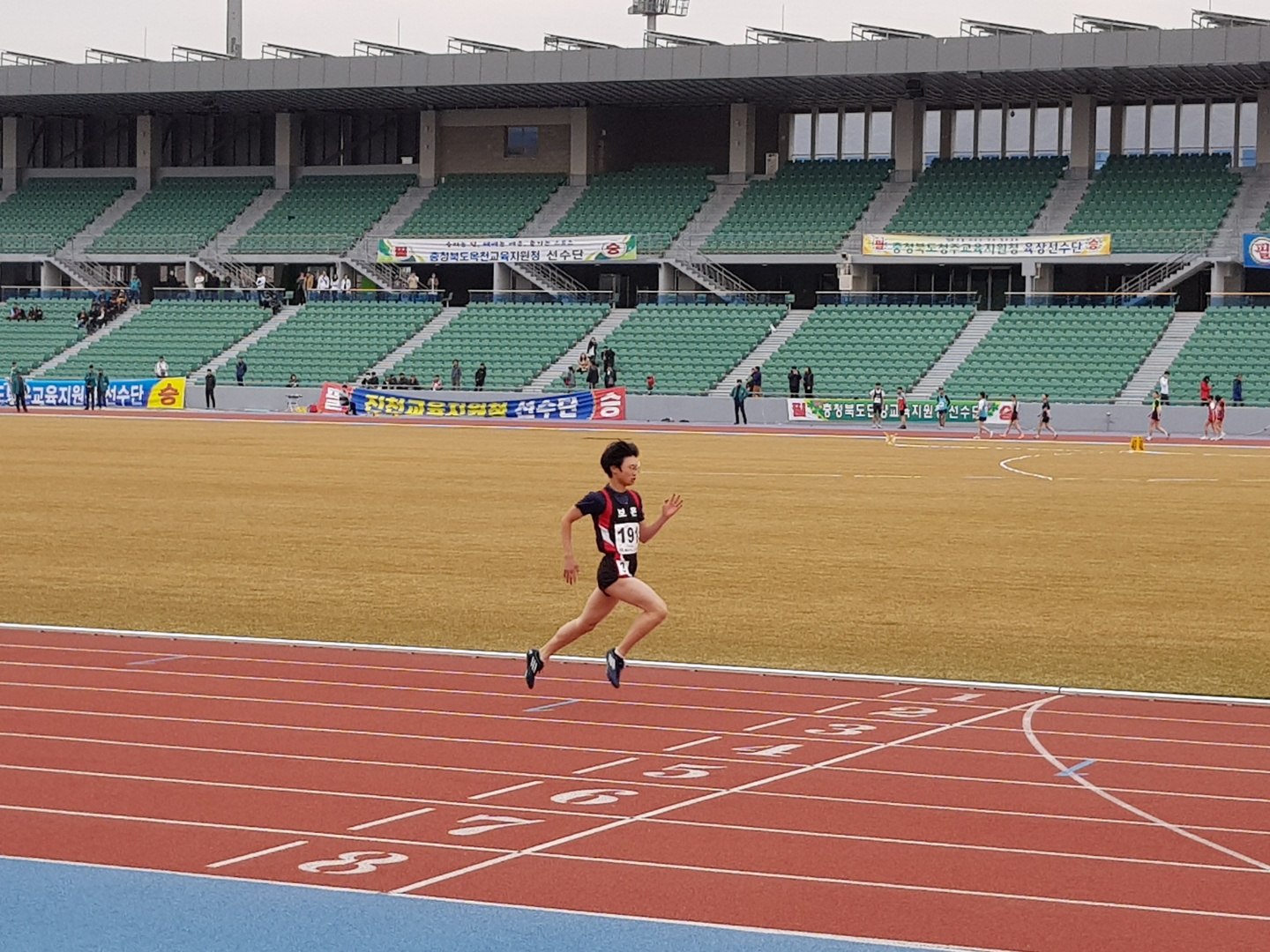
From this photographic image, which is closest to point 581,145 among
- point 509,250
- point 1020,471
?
point 509,250

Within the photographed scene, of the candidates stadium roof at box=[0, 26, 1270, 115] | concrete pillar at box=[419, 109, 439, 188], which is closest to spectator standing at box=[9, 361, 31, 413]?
stadium roof at box=[0, 26, 1270, 115]

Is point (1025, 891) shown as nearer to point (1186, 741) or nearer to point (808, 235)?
point (1186, 741)

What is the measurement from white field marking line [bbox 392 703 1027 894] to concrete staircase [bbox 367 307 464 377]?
54.8m

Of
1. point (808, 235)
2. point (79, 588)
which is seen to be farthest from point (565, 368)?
point (79, 588)

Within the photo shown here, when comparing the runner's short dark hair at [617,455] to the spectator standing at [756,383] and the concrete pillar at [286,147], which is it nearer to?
the spectator standing at [756,383]

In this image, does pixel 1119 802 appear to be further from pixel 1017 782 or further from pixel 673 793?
pixel 673 793

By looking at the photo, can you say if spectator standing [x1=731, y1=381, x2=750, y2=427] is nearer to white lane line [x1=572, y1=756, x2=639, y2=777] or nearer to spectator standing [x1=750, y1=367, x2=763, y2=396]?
spectator standing [x1=750, y1=367, x2=763, y2=396]

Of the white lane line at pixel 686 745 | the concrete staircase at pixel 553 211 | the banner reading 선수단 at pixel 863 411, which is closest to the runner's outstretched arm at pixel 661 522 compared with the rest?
the white lane line at pixel 686 745

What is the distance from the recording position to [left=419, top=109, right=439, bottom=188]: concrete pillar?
3007 inches

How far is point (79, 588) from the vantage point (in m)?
17.5

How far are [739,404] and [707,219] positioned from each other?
47.7ft

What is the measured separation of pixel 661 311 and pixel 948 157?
12746mm

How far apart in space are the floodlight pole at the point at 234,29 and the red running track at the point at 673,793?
211ft

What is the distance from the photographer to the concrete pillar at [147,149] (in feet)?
264
